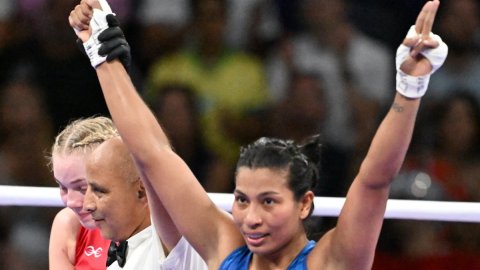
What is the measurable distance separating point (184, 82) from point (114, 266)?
6.74ft

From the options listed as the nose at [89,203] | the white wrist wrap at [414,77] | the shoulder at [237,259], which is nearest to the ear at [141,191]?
the nose at [89,203]

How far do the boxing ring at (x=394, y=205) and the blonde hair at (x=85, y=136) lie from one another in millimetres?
333

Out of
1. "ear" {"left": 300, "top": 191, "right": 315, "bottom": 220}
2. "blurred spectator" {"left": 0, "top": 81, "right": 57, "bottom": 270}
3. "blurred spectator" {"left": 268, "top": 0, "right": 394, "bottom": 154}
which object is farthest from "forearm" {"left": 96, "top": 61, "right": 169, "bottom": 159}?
"blurred spectator" {"left": 0, "top": 81, "right": 57, "bottom": 270}

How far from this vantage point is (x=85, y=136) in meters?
2.53

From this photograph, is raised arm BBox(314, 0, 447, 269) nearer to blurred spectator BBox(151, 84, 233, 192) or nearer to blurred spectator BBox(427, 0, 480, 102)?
blurred spectator BBox(151, 84, 233, 192)

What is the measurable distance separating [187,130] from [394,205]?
5.57 feet

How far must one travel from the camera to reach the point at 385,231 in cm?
401

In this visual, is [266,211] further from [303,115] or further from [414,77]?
[303,115]

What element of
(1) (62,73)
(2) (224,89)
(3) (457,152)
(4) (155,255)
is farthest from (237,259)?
(1) (62,73)

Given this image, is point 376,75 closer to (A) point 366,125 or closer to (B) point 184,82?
(A) point 366,125

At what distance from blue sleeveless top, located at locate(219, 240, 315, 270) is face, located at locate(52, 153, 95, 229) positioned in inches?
19.7

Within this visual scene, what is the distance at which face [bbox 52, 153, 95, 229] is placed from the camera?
2494 mm

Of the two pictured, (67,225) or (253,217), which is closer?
(253,217)

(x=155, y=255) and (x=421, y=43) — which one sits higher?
(x=421, y=43)
